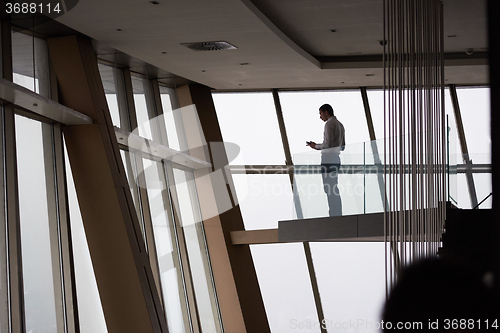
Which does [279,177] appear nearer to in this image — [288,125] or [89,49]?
[288,125]

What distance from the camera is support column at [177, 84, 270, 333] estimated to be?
11.0 metres

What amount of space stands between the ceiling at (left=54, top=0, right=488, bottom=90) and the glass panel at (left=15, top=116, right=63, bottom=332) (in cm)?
149

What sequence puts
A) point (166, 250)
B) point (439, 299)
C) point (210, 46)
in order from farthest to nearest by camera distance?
point (166, 250), point (210, 46), point (439, 299)

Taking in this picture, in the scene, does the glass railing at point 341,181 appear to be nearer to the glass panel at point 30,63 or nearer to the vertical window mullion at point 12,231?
the glass panel at point 30,63

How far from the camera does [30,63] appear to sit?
6836mm

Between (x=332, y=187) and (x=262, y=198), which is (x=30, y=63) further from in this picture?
(x=262, y=198)

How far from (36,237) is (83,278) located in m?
1.06

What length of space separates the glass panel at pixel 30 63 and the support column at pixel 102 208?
15 centimetres

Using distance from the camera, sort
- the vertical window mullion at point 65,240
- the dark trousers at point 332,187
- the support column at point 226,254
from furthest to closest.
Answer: the support column at point 226,254 → the dark trousers at point 332,187 → the vertical window mullion at point 65,240

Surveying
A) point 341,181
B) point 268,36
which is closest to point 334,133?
point 341,181

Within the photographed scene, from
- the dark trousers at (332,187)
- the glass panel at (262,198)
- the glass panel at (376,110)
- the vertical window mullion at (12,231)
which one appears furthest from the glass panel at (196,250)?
the vertical window mullion at (12,231)

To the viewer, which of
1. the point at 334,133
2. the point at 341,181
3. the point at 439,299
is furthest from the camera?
the point at 334,133

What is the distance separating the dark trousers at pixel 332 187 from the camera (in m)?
9.05

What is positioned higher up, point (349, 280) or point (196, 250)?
point (196, 250)
